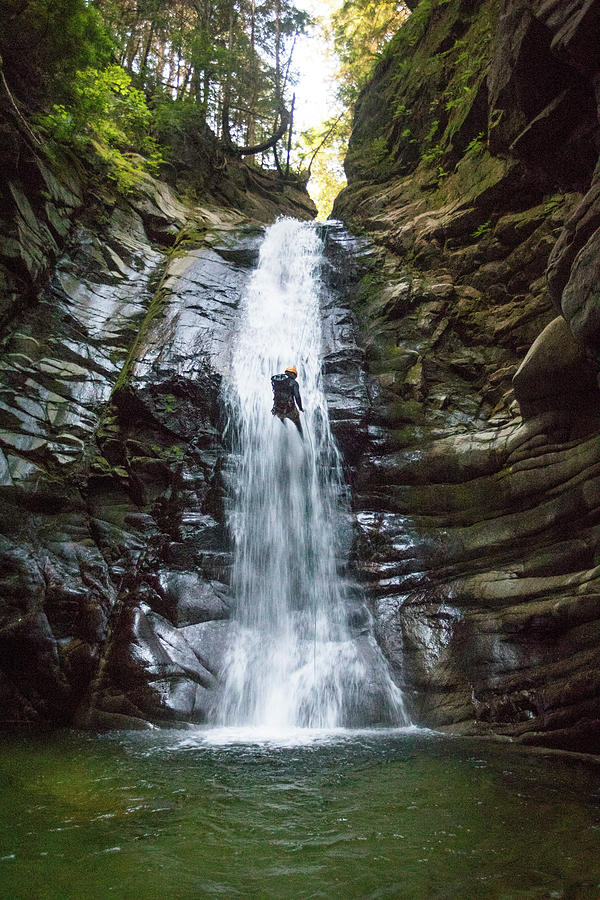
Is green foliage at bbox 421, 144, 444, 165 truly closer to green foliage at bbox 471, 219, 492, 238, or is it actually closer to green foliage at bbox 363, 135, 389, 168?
green foliage at bbox 363, 135, 389, 168

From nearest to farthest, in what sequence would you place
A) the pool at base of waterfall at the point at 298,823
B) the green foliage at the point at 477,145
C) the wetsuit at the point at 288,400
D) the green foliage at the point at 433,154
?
the pool at base of waterfall at the point at 298,823, the wetsuit at the point at 288,400, the green foliage at the point at 477,145, the green foliage at the point at 433,154

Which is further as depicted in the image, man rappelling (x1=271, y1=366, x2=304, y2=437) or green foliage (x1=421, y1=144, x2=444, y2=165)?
green foliage (x1=421, y1=144, x2=444, y2=165)

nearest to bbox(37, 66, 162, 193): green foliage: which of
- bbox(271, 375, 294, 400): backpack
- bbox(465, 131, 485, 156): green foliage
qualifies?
bbox(271, 375, 294, 400): backpack

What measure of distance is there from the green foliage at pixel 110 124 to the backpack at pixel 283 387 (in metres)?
7.70

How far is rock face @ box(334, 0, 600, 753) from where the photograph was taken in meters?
6.09

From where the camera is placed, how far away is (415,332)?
11.4 m

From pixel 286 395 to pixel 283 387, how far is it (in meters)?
0.17

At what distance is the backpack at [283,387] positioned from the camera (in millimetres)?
9812

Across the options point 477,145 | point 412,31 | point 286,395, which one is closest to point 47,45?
point 286,395

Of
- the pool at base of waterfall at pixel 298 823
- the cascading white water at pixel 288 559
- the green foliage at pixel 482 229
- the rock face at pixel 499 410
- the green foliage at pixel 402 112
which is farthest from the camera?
the green foliage at pixel 402 112

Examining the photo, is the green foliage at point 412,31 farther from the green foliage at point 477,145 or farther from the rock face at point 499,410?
→ the green foliage at point 477,145

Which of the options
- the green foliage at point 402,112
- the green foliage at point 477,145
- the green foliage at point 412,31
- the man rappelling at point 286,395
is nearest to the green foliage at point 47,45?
the man rappelling at point 286,395

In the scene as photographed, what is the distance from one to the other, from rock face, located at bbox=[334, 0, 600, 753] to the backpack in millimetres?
1736

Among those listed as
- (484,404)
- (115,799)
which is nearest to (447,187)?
(484,404)
